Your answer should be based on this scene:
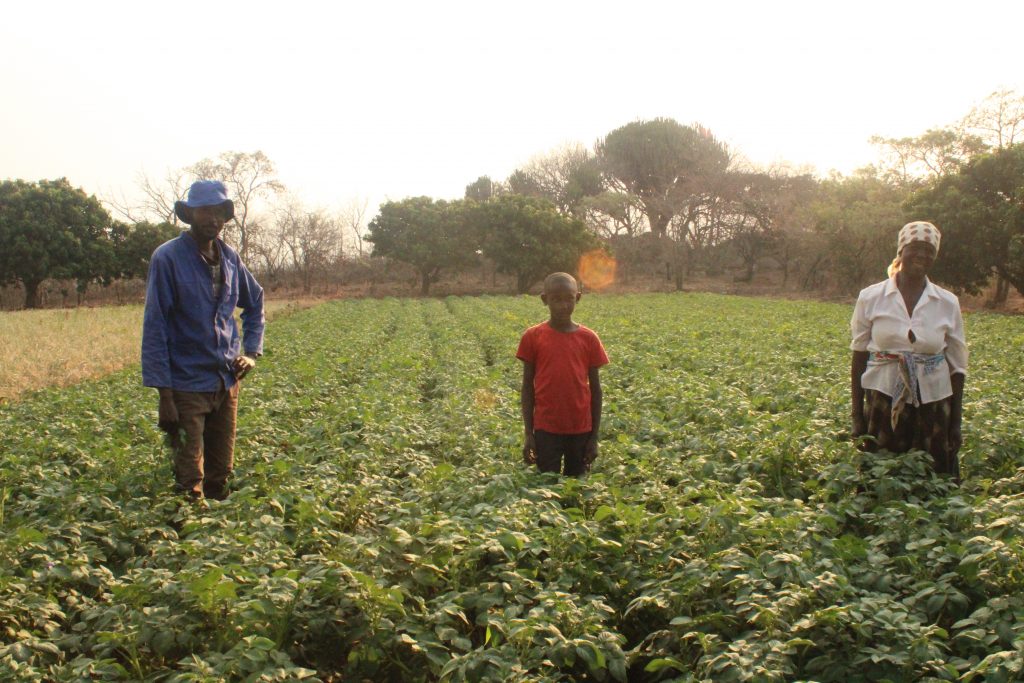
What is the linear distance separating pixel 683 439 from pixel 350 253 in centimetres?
5597

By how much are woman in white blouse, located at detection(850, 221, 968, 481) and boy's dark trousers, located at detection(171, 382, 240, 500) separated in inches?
174

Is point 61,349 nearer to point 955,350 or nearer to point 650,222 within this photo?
point 955,350

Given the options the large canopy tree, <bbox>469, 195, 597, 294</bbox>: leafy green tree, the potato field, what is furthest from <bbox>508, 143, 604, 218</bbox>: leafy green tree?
the potato field

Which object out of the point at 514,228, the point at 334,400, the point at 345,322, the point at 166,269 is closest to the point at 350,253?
the point at 514,228

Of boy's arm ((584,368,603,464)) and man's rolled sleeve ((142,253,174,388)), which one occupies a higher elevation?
man's rolled sleeve ((142,253,174,388))

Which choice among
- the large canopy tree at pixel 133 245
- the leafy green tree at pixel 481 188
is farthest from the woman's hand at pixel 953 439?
the leafy green tree at pixel 481 188

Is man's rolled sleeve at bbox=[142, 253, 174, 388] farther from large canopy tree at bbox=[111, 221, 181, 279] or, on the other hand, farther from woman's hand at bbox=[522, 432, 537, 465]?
large canopy tree at bbox=[111, 221, 181, 279]

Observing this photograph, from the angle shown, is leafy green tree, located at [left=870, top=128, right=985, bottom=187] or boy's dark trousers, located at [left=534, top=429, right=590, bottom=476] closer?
boy's dark trousers, located at [left=534, top=429, right=590, bottom=476]

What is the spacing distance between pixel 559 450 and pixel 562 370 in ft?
2.11

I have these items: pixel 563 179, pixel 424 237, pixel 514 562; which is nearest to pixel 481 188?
pixel 563 179

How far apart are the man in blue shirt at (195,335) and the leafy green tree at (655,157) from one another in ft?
173

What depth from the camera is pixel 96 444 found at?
6.56 m

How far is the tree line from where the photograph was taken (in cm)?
2841

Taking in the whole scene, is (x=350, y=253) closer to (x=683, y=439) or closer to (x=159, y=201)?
(x=159, y=201)
